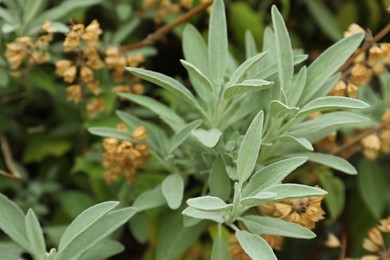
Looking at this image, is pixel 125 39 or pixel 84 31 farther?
pixel 125 39

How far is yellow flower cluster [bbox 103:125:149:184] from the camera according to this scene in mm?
1392

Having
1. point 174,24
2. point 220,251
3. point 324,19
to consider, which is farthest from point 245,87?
point 324,19

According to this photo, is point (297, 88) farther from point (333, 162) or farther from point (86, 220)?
point (86, 220)

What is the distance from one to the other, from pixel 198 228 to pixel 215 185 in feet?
0.66

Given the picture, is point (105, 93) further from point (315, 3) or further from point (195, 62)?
point (315, 3)

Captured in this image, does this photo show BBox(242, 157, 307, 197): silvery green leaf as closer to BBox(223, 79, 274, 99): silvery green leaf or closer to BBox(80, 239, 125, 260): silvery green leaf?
BBox(223, 79, 274, 99): silvery green leaf

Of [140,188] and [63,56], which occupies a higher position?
[63,56]

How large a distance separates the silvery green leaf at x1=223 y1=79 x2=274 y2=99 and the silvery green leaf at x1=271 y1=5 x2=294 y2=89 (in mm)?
76

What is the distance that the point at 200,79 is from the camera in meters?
1.25

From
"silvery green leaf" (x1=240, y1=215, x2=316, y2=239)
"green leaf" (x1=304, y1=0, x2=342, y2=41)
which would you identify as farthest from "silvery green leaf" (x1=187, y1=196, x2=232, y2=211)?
"green leaf" (x1=304, y1=0, x2=342, y2=41)

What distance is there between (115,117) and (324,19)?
0.69 meters

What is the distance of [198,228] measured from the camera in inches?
57.7

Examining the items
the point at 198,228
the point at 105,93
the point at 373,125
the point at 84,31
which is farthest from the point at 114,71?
the point at 373,125

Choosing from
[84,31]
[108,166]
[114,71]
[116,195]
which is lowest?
[116,195]
